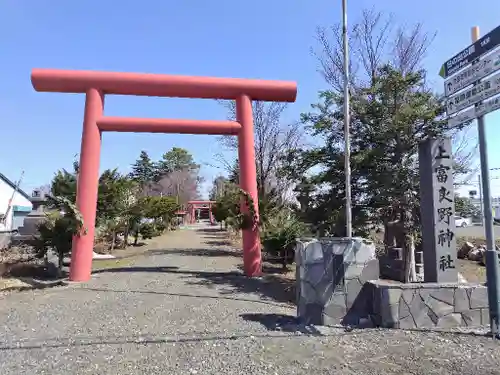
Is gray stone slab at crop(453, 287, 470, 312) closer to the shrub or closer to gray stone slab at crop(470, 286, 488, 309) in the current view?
gray stone slab at crop(470, 286, 488, 309)

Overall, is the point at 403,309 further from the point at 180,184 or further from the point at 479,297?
the point at 180,184

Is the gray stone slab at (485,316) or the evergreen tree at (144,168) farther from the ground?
the evergreen tree at (144,168)

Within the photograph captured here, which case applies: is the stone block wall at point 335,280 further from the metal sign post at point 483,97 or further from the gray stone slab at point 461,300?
the metal sign post at point 483,97

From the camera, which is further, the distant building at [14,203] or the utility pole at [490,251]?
the distant building at [14,203]

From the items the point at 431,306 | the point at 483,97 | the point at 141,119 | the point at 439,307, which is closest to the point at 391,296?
the point at 431,306

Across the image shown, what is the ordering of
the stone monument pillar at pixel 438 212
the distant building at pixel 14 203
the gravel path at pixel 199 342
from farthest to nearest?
the distant building at pixel 14 203, the stone monument pillar at pixel 438 212, the gravel path at pixel 199 342

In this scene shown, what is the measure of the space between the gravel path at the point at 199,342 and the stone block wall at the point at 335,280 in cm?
42

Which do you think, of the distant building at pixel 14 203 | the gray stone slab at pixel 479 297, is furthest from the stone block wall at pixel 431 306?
the distant building at pixel 14 203

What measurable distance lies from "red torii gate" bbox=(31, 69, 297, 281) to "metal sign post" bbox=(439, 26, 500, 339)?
19.2 ft

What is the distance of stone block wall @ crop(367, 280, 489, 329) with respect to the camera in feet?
18.6

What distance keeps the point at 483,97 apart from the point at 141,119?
8195 millimetres

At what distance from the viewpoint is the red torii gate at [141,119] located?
34.9ft

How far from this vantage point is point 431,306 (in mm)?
5727

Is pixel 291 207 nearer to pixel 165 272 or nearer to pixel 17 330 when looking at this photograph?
pixel 165 272
